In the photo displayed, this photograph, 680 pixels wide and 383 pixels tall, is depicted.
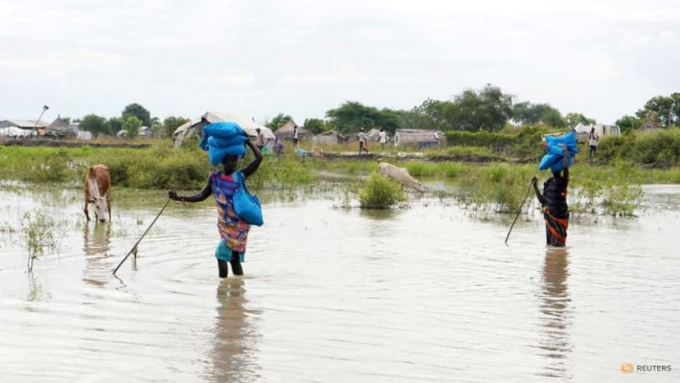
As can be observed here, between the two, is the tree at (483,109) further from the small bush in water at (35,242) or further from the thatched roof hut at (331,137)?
the small bush in water at (35,242)

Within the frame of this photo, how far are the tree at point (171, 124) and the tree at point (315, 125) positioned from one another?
16690 mm

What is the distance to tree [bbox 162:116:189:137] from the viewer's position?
147ft

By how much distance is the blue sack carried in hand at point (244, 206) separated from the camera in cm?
820

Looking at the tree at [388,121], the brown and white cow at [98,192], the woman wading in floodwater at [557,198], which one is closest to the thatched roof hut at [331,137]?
the tree at [388,121]

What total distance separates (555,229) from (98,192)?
22.2 feet

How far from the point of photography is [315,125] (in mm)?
64000

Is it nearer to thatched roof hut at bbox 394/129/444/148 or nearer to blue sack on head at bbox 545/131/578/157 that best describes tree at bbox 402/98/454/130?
thatched roof hut at bbox 394/129/444/148

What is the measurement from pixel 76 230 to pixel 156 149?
10356mm

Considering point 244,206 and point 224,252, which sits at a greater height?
point 244,206

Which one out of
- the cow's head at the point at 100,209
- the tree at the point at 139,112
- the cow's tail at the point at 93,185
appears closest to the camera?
the cow's head at the point at 100,209

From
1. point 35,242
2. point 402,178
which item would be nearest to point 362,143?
point 402,178

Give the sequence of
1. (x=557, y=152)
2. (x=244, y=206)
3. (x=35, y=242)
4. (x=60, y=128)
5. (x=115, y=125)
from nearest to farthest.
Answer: (x=244, y=206), (x=35, y=242), (x=557, y=152), (x=60, y=128), (x=115, y=125)

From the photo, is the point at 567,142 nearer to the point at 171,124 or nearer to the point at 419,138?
the point at 171,124

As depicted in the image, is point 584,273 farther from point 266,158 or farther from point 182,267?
point 266,158
